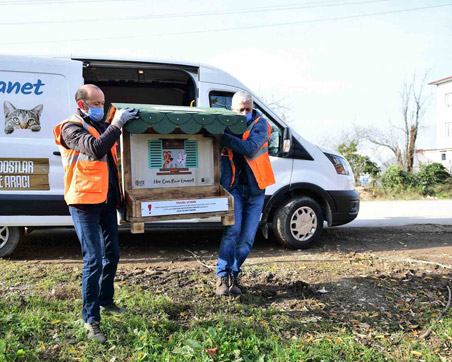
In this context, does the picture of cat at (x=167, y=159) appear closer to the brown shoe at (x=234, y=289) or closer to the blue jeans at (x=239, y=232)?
the blue jeans at (x=239, y=232)

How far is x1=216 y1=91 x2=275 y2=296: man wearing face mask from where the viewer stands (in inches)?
156

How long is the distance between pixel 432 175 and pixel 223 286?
17092 millimetres

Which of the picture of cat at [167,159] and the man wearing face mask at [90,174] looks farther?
the picture of cat at [167,159]

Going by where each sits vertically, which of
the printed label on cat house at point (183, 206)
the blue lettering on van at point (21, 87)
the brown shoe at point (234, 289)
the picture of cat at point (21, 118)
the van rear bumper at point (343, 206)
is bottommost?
the brown shoe at point (234, 289)

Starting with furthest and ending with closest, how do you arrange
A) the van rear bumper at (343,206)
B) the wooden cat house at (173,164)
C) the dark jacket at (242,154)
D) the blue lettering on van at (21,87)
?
the van rear bumper at (343,206)
the blue lettering on van at (21,87)
the dark jacket at (242,154)
the wooden cat house at (173,164)

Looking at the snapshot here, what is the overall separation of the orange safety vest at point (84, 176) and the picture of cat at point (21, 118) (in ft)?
8.21

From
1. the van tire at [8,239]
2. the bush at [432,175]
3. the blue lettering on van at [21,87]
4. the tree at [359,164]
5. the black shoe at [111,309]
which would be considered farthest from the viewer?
the tree at [359,164]

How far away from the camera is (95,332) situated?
3031 millimetres

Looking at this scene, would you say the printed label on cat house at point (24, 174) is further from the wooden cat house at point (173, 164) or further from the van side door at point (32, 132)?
the wooden cat house at point (173, 164)

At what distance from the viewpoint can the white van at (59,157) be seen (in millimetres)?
5227

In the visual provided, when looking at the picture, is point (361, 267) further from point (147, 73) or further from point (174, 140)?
point (147, 73)

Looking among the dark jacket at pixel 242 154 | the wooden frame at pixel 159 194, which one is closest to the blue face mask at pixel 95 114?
the wooden frame at pixel 159 194

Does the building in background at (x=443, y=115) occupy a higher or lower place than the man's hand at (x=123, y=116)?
higher

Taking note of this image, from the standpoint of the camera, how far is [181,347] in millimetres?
3000
